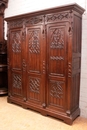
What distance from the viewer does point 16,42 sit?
3.64m

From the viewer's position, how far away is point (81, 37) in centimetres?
310

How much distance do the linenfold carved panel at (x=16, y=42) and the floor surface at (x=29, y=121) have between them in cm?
143

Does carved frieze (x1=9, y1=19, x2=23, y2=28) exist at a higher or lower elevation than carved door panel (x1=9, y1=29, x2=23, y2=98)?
higher

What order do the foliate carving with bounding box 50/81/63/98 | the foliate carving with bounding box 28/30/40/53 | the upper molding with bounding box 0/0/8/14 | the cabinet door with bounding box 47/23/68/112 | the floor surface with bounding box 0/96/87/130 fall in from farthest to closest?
the upper molding with bounding box 0/0/8/14 → the foliate carving with bounding box 28/30/40/53 → the foliate carving with bounding box 50/81/63/98 → the cabinet door with bounding box 47/23/68/112 → the floor surface with bounding box 0/96/87/130

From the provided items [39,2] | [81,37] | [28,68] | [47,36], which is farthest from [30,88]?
[39,2]

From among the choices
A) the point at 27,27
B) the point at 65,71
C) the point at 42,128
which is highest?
the point at 27,27

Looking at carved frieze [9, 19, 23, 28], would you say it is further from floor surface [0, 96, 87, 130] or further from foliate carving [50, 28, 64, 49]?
floor surface [0, 96, 87, 130]

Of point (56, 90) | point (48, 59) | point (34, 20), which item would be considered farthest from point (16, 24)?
point (56, 90)

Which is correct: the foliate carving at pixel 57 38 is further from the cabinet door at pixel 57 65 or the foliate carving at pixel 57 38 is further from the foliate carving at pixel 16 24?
the foliate carving at pixel 16 24

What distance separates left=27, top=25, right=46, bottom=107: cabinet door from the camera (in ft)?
10.5

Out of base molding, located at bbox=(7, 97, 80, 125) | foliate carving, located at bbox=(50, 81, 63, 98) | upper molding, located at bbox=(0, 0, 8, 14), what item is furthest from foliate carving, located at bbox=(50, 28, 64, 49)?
upper molding, located at bbox=(0, 0, 8, 14)

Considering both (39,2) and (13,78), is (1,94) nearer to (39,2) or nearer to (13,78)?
(13,78)

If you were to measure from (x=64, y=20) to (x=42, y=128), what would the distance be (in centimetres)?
204

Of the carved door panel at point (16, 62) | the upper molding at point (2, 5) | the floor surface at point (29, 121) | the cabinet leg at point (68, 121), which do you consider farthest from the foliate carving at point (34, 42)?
the upper molding at point (2, 5)
